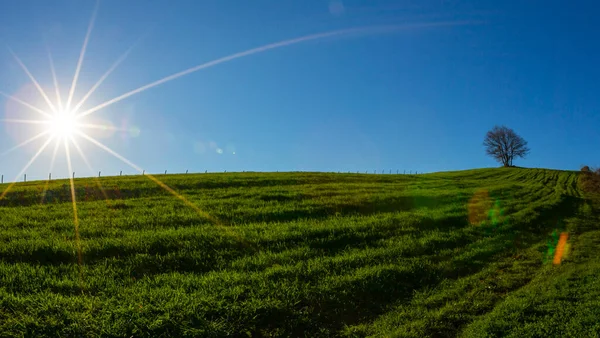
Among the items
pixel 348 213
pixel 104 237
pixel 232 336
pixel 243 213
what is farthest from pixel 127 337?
pixel 348 213

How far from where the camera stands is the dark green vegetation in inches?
295

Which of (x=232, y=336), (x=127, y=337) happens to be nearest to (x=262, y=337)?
(x=232, y=336)

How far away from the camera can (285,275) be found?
10.1 m

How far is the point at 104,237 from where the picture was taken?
511 inches

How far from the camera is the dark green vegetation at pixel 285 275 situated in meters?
7.49

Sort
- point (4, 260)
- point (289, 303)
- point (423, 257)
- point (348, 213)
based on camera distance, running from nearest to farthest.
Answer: point (289, 303), point (4, 260), point (423, 257), point (348, 213)

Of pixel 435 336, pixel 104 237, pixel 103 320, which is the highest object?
pixel 104 237

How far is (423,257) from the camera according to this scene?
12.8 metres

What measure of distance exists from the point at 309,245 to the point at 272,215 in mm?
5373

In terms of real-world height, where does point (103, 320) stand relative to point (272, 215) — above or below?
below

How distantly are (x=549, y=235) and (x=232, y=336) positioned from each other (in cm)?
1808

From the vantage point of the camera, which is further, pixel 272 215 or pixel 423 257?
pixel 272 215

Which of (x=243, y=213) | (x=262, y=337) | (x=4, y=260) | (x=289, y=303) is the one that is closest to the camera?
(x=262, y=337)

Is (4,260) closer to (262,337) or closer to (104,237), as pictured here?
(104,237)
